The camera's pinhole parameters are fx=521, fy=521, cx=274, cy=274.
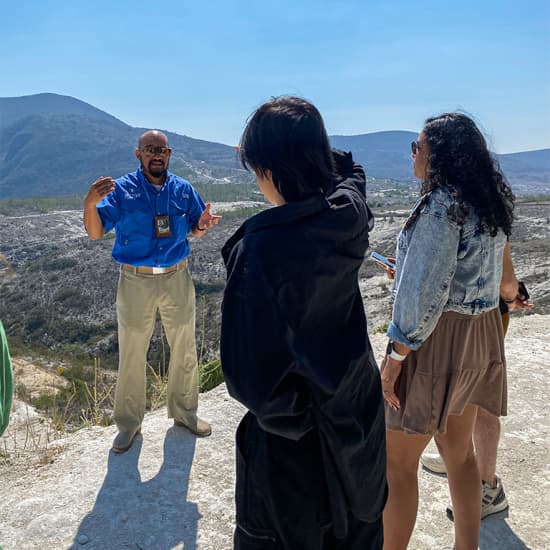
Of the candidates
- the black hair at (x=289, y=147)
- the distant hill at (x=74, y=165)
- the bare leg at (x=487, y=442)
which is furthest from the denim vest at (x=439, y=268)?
the distant hill at (x=74, y=165)

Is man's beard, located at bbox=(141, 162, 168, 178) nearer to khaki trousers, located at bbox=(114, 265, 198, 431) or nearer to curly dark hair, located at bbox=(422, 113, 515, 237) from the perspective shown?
khaki trousers, located at bbox=(114, 265, 198, 431)

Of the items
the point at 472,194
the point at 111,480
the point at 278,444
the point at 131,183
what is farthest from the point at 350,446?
the point at 131,183

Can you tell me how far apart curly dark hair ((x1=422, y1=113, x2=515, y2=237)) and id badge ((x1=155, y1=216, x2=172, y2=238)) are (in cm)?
166

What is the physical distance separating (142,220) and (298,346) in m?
2.00

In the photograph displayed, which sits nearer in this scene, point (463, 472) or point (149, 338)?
point (463, 472)

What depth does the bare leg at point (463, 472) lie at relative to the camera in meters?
1.80

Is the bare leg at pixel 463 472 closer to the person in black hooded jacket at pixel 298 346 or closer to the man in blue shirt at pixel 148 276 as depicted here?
the person in black hooded jacket at pixel 298 346

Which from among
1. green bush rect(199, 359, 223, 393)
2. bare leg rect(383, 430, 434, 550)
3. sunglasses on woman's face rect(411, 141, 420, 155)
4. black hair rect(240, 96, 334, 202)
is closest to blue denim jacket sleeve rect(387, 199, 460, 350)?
sunglasses on woman's face rect(411, 141, 420, 155)

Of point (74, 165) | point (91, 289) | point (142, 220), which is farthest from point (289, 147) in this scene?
point (74, 165)

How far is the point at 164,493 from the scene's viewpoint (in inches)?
98.6

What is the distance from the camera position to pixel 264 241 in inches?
42.9

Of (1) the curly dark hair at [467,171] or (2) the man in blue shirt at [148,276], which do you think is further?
(2) the man in blue shirt at [148,276]

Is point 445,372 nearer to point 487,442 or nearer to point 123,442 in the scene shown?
point 487,442

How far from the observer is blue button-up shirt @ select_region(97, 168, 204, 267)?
9.41 feet
